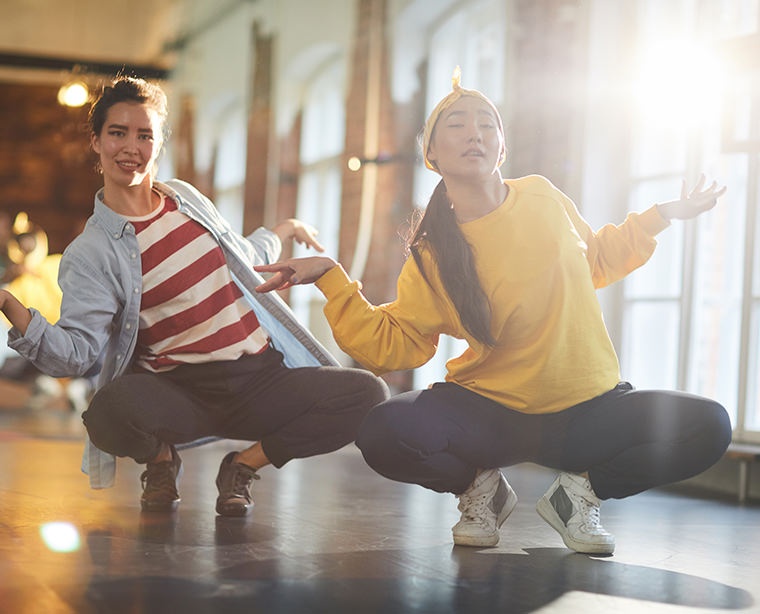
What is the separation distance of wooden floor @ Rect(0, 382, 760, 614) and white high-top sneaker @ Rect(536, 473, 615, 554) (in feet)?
0.15

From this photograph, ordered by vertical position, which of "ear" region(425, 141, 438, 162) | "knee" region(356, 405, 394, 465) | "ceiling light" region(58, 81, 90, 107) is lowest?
"knee" region(356, 405, 394, 465)

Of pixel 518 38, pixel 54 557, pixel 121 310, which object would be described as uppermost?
pixel 518 38

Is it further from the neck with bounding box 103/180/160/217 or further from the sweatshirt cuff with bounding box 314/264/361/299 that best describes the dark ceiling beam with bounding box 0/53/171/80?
the sweatshirt cuff with bounding box 314/264/361/299

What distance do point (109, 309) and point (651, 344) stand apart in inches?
88.0

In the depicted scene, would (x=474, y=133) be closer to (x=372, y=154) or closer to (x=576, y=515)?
(x=576, y=515)

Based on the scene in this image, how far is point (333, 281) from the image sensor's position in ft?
7.02

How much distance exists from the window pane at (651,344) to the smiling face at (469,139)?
74.9 inches

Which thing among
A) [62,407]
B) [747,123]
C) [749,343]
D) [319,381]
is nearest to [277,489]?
[319,381]

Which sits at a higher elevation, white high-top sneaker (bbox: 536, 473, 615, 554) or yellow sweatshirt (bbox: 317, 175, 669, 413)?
yellow sweatshirt (bbox: 317, 175, 669, 413)

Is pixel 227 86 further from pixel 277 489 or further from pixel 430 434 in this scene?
pixel 430 434

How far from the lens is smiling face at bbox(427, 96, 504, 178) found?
7.02 feet

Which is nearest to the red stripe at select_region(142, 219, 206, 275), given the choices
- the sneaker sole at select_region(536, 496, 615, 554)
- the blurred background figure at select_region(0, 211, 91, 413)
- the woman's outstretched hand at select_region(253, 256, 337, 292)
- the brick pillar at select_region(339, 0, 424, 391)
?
the woman's outstretched hand at select_region(253, 256, 337, 292)

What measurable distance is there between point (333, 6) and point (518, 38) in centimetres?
159

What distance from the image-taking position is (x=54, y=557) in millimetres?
1886
